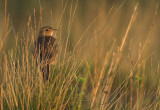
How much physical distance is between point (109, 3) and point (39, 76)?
4916 millimetres

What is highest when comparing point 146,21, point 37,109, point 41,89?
point 146,21

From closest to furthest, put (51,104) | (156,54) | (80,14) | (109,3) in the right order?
(51,104), (156,54), (80,14), (109,3)

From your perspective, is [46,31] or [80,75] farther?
[46,31]

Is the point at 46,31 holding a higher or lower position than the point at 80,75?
higher

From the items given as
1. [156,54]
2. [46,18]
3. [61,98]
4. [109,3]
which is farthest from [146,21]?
[61,98]

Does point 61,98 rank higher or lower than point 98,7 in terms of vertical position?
lower

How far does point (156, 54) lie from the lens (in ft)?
17.6

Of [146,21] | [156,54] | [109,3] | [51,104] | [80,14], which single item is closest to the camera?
[51,104]

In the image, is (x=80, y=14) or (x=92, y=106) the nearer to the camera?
(x=92, y=106)

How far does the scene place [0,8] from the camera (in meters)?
7.70

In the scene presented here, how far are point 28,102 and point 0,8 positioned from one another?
5.48 meters

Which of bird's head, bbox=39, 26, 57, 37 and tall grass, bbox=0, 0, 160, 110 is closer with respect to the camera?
tall grass, bbox=0, 0, 160, 110

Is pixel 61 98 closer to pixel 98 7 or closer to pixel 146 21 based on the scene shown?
pixel 146 21

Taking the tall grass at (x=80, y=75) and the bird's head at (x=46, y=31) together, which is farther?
the bird's head at (x=46, y=31)
